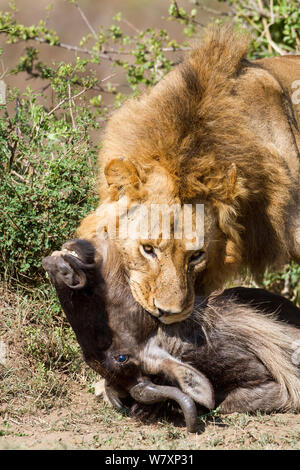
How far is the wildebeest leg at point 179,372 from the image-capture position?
436cm

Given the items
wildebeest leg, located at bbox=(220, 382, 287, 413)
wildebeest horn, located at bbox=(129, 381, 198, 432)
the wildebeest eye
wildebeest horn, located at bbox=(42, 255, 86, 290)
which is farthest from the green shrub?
wildebeest leg, located at bbox=(220, 382, 287, 413)

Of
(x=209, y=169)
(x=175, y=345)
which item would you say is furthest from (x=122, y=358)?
(x=209, y=169)

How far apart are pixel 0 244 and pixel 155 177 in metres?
1.49

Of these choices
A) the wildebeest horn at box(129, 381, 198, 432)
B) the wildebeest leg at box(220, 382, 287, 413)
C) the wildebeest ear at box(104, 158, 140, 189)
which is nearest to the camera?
the wildebeest horn at box(129, 381, 198, 432)

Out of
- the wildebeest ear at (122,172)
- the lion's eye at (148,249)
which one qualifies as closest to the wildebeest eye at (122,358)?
the lion's eye at (148,249)

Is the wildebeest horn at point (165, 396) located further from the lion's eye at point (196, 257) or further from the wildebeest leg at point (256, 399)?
the lion's eye at point (196, 257)

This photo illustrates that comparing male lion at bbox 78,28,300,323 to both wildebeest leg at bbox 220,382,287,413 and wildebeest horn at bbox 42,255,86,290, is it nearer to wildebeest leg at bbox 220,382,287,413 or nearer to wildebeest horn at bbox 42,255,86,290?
wildebeest horn at bbox 42,255,86,290

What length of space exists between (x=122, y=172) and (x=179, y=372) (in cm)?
116

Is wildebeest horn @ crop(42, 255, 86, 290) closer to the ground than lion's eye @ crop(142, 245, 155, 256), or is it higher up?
closer to the ground

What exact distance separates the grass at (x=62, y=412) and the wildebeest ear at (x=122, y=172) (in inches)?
53.4

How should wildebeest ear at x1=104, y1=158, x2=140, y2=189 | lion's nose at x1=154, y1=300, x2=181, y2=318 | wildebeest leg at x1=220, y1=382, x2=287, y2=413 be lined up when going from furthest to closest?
wildebeest leg at x1=220, y1=382, x2=287, y2=413
wildebeest ear at x1=104, y1=158, x2=140, y2=189
lion's nose at x1=154, y1=300, x2=181, y2=318

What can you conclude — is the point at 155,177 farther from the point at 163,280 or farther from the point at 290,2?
the point at 290,2

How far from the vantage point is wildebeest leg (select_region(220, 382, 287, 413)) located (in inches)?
183

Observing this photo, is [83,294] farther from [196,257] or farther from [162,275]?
[196,257]
